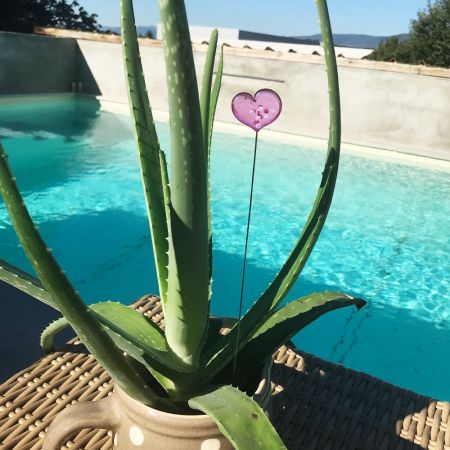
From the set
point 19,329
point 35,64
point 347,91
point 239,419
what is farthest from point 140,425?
point 35,64

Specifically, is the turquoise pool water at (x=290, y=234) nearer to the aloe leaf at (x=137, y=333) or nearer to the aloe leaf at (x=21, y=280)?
the aloe leaf at (x=137, y=333)

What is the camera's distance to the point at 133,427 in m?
0.55

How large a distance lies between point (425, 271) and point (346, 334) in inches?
47.3

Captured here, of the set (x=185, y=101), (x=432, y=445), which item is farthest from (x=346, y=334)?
(x=185, y=101)

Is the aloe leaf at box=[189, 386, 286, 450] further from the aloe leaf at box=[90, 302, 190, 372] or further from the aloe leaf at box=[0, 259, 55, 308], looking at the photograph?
the aloe leaf at box=[0, 259, 55, 308]

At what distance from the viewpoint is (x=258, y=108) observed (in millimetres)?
562

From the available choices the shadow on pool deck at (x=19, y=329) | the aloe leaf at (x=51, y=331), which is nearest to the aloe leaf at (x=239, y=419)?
the aloe leaf at (x=51, y=331)

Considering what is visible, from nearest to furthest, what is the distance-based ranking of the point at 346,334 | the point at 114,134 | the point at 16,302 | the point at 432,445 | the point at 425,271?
the point at 432,445, the point at 16,302, the point at 346,334, the point at 425,271, the point at 114,134

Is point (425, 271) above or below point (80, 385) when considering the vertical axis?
below

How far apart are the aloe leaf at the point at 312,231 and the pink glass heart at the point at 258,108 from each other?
9 centimetres

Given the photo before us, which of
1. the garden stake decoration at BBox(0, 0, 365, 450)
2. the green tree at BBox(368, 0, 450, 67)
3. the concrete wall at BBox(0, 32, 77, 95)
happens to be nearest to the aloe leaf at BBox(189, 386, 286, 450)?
the garden stake decoration at BBox(0, 0, 365, 450)

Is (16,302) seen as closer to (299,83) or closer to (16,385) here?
(16,385)

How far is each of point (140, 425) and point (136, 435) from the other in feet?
0.05

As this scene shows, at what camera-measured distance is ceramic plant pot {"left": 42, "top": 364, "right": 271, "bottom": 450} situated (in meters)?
0.52
